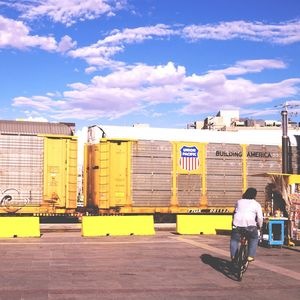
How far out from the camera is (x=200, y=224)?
64.2 ft

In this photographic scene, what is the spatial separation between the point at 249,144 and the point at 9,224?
1284cm

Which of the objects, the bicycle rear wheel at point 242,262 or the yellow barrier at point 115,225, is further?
the yellow barrier at point 115,225

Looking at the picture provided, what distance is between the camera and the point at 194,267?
1139 cm

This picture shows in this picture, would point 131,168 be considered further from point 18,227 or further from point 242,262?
point 242,262

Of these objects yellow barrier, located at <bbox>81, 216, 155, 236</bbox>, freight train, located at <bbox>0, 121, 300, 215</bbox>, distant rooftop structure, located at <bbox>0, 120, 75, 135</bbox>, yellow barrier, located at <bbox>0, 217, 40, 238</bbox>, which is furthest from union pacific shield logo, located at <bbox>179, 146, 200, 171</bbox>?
yellow barrier, located at <bbox>0, 217, 40, 238</bbox>

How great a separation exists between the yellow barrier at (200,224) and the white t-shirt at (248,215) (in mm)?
9003

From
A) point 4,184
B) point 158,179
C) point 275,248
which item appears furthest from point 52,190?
A: point 275,248

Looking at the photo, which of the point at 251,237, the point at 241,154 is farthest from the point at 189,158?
the point at 251,237

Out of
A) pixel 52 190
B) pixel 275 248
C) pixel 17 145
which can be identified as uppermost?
pixel 17 145

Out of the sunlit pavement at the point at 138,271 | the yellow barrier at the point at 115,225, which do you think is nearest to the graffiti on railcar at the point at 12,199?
the yellow barrier at the point at 115,225

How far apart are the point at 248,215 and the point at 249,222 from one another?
0.15 metres

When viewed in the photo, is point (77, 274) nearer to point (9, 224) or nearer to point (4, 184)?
point (9, 224)

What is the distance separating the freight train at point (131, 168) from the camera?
20.8m

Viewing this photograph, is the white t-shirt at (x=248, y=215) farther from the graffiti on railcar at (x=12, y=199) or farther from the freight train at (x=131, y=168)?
the graffiti on railcar at (x=12, y=199)
